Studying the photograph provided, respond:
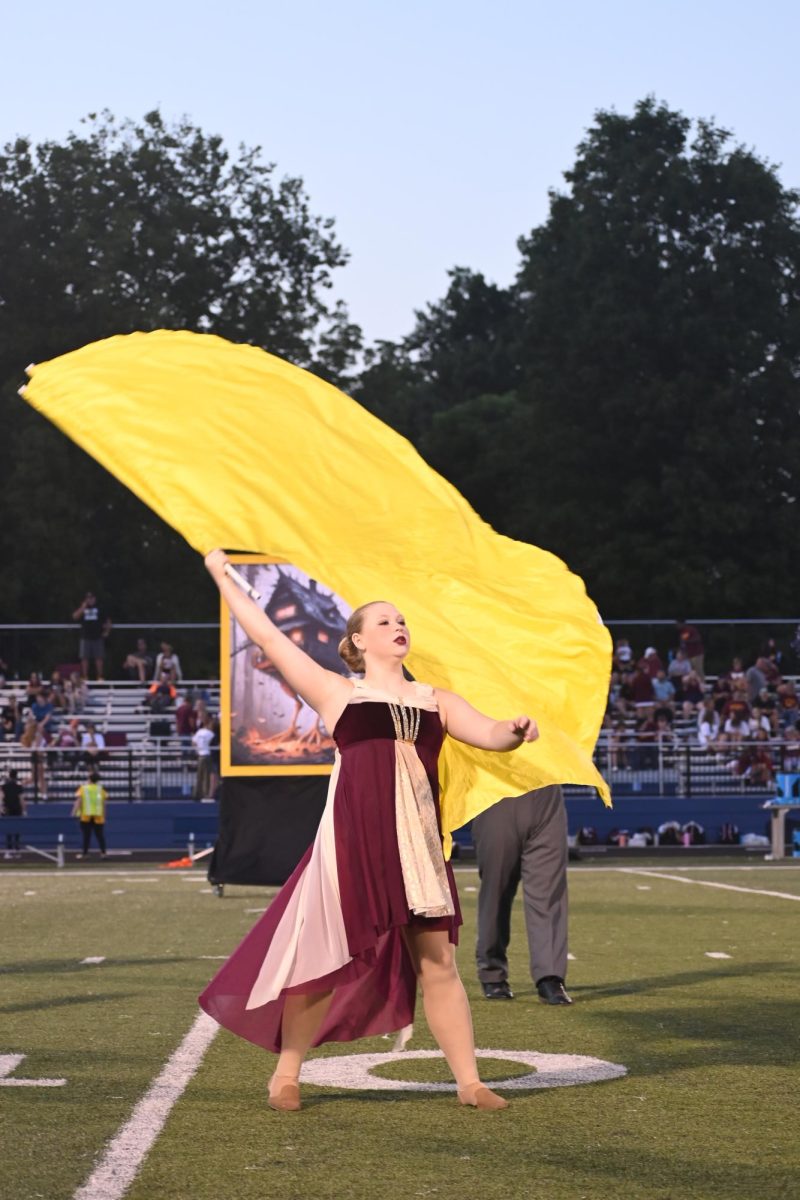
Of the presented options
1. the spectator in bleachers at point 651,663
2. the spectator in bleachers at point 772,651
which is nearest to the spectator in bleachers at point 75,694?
the spectator in bleachers at point 651,663

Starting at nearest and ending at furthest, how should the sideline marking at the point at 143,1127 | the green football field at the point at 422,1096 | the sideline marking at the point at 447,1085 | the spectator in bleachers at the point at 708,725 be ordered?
the sideline marking at the point at 143,1127
the green football field at the point at 422,1096
the sideline marking at the point at 447,1085
the spectator in bleachers at the point at 708,725

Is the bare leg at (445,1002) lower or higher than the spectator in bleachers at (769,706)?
lower

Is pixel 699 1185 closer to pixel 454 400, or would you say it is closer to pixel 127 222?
pixel 127 222

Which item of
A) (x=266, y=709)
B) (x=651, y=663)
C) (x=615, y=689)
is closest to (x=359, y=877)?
(x=266, y=709)

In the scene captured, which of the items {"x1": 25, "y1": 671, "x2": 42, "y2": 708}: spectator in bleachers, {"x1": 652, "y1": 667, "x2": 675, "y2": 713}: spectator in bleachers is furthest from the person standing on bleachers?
{"x1": 652, "y1": 667, "x2": 675, "y2": 713}: spectator in bleachers

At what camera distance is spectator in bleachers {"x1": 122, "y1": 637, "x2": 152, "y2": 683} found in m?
40.6

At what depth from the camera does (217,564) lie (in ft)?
22.5

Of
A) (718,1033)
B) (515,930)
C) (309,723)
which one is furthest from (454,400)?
(718,1033)

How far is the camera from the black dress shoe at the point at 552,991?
9.91 m

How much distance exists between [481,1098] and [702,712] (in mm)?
30104

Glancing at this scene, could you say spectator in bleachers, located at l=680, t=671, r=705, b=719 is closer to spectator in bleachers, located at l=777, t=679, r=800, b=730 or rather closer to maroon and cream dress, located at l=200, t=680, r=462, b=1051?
spectator in bleachers, located at l=777, t=679, r=800, b=730

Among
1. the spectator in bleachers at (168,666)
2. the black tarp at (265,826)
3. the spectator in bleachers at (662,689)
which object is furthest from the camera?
the spectator in bleachers at (168,666)

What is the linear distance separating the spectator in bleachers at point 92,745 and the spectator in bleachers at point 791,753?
1137cm

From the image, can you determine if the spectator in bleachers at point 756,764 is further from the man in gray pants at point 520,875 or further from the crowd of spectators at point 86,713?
the man in gray pants at point 520,875
